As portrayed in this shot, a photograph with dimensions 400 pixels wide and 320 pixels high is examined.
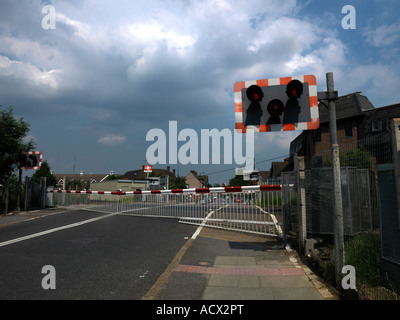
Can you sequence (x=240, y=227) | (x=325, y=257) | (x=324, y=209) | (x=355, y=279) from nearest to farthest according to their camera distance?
(x=355, y=279) → (x=325, y=257) → (x=324, y=209) → (x=240, y=227)

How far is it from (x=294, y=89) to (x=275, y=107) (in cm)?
46

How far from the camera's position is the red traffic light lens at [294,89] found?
16.7 ft

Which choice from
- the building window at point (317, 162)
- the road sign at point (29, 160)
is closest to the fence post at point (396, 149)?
the building window at point (317, 162)

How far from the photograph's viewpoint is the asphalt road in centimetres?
381

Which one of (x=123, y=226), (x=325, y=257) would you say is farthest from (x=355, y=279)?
(x=123, y=226)

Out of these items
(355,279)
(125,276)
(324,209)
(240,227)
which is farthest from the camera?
(240,227)

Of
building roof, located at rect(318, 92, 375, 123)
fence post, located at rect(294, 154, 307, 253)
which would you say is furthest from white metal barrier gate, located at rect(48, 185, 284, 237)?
building roof, located at rect(318, 92, 375, 123)

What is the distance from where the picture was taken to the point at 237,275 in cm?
463

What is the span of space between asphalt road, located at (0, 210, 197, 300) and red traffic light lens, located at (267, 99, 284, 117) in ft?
11.6

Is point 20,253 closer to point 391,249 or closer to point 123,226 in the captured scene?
point 123,226

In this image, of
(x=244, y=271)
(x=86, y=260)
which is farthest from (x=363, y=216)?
(x=86, y=260)

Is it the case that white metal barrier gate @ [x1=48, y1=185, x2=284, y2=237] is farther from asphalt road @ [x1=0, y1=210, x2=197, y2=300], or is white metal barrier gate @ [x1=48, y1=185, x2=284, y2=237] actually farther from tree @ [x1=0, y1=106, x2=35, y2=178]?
tree @ [x1=0, y1=106, x2=35, y2=178]
